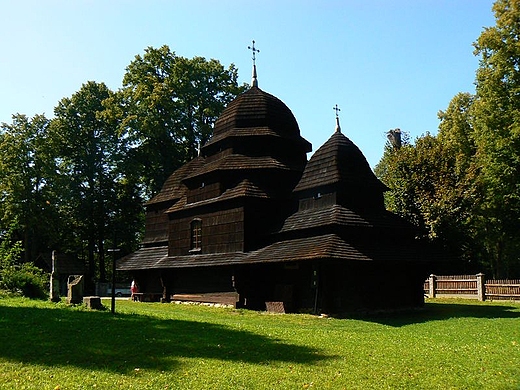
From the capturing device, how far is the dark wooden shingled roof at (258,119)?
2945 cm

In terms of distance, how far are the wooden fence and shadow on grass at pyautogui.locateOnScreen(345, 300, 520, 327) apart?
4433 millimetres

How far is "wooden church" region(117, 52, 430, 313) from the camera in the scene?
21.8m

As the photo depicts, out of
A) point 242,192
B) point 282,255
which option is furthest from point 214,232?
point 282,255

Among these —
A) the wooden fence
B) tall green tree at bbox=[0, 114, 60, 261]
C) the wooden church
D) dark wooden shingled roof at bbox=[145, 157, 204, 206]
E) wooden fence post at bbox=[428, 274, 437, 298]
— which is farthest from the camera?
tall green tree at bbox=[0, 114, 60, 261]

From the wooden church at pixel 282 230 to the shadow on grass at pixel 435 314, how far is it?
2.24 ft

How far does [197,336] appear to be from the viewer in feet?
42.0

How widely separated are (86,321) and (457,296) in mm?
23769

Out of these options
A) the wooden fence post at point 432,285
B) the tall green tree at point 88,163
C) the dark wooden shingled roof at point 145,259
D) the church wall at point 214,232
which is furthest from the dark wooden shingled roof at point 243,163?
the tall green tree at point 88,163

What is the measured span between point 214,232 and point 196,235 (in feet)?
6.75

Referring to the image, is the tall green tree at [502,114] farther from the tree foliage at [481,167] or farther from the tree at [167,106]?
the tree at [167,106]

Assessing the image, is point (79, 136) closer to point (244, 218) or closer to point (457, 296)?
point (244, 218)

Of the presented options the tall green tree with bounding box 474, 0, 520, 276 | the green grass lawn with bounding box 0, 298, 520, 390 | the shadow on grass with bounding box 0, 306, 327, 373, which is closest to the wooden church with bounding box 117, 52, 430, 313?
the green grass lawn with bounding box 0, 298, 520, 390

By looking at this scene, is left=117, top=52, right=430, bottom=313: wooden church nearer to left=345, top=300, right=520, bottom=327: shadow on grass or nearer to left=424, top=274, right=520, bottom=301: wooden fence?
left=345, top=300, right=520, bottom=327: shadow on grass

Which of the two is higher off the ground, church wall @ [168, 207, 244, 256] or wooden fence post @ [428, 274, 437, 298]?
church wall @ [168, 207, 244, 256]
